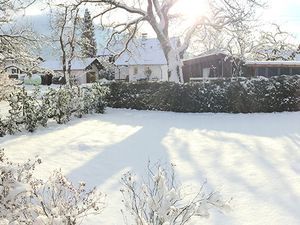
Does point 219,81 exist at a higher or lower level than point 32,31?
lower

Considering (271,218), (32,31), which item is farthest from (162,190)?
(32,31)

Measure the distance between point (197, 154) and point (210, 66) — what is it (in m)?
20.6

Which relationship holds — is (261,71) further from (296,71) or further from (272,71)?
(296,71)

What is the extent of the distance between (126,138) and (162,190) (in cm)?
818

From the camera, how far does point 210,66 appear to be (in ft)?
96.3

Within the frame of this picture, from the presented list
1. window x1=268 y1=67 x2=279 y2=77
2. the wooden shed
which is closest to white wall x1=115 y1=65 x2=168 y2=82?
the wooden shed

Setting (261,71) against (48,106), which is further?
(261,71)

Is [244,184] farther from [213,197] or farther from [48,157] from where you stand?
[48,157]

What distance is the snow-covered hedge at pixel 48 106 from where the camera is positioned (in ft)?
41.2

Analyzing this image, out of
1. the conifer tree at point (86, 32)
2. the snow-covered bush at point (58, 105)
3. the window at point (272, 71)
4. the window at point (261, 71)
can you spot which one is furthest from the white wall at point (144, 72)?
the snow-covered bush at point (58, 105)

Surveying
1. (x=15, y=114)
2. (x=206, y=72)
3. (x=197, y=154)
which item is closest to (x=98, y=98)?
(x=15, y=114)

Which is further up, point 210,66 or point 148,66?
point 148,66

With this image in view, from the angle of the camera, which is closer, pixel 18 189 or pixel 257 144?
pixel 18 189

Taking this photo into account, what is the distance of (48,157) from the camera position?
30.1 ft
